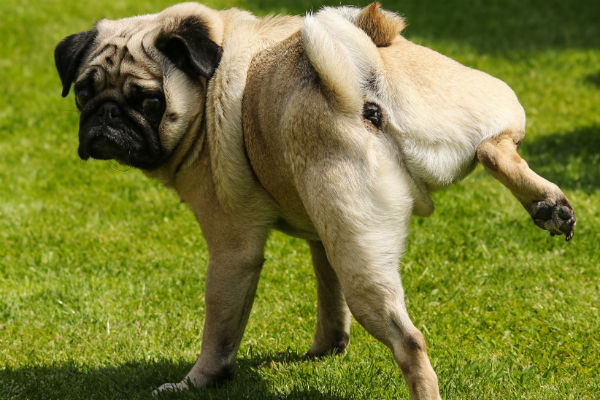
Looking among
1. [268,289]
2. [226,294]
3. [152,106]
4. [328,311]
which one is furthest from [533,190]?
[268,289]

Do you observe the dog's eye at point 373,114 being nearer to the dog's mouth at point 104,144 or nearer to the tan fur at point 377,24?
the tan fur at point 377,24

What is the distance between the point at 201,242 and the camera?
21.4ft

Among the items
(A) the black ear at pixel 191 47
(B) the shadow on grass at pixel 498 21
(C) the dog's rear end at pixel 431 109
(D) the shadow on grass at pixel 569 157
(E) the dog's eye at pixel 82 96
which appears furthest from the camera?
(B) the shadow on grass at pixel 498 21

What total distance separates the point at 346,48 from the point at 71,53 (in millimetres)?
1748

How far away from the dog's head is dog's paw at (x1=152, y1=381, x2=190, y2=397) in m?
1.20

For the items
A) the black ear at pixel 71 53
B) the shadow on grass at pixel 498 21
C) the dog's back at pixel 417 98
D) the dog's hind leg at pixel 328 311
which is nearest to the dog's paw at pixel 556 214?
the dog's back at pixel 417 98

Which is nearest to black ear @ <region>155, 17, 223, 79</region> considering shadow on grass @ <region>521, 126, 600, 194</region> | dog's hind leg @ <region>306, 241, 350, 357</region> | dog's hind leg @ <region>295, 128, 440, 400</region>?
dog's hind leg @ <region>295, 128, 440, 400</region>

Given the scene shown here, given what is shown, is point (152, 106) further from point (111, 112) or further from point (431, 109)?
point (431, 109)

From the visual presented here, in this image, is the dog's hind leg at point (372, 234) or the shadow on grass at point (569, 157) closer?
the dog's hind leg at point (372, 234)

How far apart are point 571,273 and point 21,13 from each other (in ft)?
31.6

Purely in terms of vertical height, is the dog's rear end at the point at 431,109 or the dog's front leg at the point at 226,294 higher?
the dog's rear end at the point at 431,109

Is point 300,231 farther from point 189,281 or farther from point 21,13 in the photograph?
point 21,13

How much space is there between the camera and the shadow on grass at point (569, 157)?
23.9 feet

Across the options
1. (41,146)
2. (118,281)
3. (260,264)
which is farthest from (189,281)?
(41,146)
